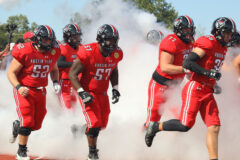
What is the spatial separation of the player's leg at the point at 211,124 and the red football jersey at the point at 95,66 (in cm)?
136

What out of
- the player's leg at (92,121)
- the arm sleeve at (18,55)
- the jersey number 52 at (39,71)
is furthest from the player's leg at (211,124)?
the arm sleeve at (18,55)

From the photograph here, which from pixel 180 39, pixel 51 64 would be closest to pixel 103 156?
pixel 51 64

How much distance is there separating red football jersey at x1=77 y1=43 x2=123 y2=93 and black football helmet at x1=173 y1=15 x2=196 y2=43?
0.81 metres

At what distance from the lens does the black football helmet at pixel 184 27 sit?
5.68 metres

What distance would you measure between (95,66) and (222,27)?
1.62 metres

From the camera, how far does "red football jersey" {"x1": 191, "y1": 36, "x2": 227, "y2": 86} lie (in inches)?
191

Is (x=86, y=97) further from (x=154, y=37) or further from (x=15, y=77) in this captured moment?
(x=154, y=37)

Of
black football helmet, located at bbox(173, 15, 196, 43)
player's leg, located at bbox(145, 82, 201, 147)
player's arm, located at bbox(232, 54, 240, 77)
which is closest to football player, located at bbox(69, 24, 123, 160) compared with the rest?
black football helmet, located at bbox(173, 15, 196, 43)

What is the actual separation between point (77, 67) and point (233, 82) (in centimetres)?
212

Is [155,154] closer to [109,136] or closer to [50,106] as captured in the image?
[109,136]

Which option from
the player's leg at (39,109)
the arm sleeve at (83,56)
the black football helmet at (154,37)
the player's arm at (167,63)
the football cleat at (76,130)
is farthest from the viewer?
the black football helmet at (154,37)

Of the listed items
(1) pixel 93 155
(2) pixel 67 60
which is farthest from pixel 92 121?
(2) pixel 67 60

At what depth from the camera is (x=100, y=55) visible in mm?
5555

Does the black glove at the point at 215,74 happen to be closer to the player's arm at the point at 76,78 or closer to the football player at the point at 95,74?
the football player at the point at 95,74
